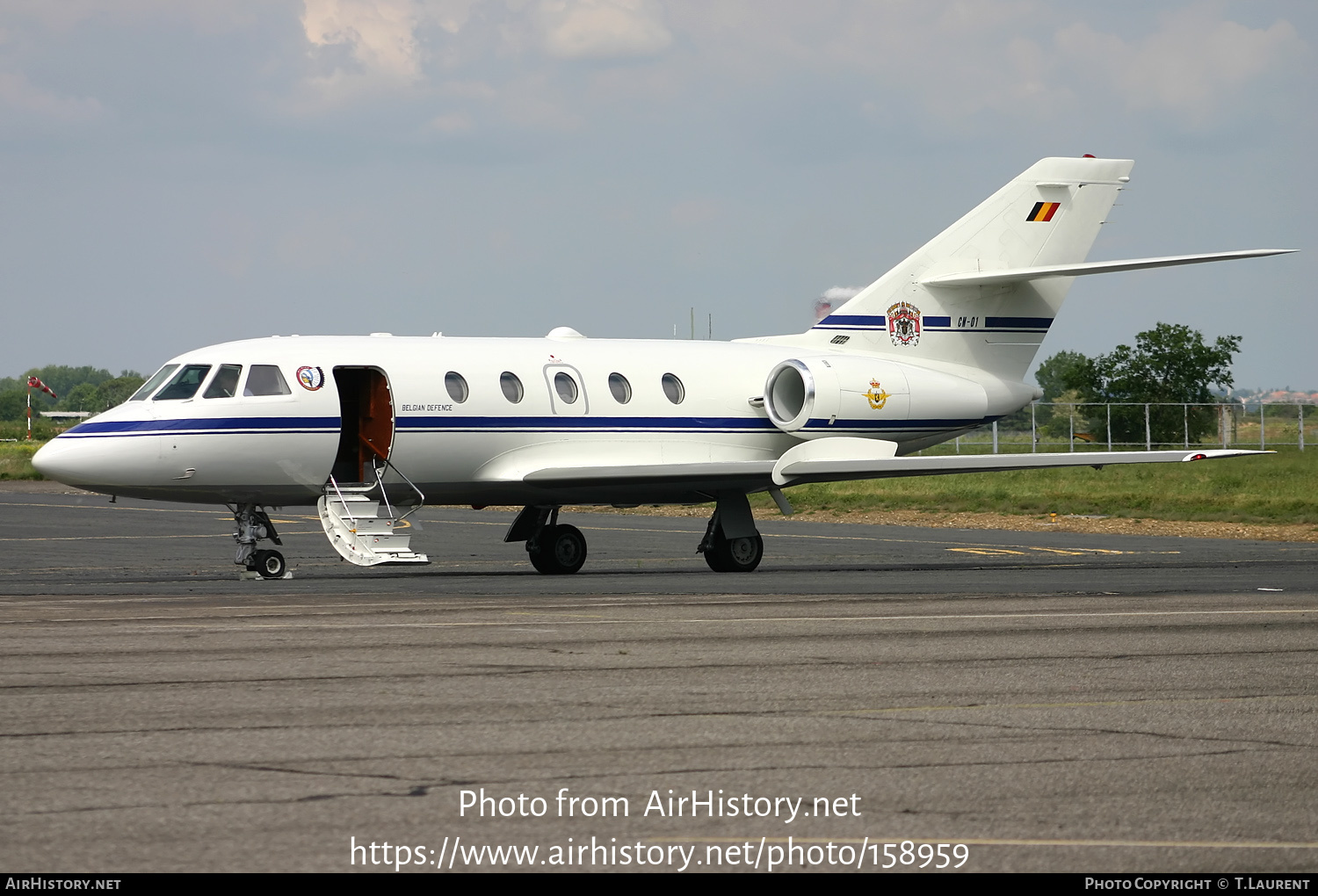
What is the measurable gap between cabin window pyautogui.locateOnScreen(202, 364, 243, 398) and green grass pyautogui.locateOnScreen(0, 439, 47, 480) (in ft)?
128

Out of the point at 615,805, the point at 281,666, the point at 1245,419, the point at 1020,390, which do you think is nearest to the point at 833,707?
the point at 615,805

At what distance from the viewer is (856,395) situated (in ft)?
77.2

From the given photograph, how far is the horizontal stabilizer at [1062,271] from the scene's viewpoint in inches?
844

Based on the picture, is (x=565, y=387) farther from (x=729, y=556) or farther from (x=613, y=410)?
(x=729, y=556)

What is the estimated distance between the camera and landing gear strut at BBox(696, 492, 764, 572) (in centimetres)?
2253

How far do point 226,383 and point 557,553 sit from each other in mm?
5123

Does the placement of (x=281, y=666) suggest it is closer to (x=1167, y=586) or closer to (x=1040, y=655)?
(x=1040, y=655)

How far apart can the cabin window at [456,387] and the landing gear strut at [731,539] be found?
3973mm

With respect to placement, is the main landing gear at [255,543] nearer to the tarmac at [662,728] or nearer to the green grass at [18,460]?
the tarmac at [662,728]

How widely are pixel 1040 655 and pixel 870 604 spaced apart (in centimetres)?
409

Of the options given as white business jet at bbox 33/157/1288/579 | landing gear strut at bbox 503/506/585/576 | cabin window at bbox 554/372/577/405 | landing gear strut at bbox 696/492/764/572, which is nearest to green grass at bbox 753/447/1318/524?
white business jet at bbox 33/157/1288/579

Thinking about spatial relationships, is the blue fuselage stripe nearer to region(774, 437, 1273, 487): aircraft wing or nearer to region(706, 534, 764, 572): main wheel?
region(774, 437, 1273, 487): aircraft wing

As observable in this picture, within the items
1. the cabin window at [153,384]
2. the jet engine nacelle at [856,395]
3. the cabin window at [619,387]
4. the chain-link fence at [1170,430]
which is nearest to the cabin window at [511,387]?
the cabin window at [619,387]

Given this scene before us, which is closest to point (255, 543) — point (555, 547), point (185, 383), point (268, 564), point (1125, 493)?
point (268, 564)
